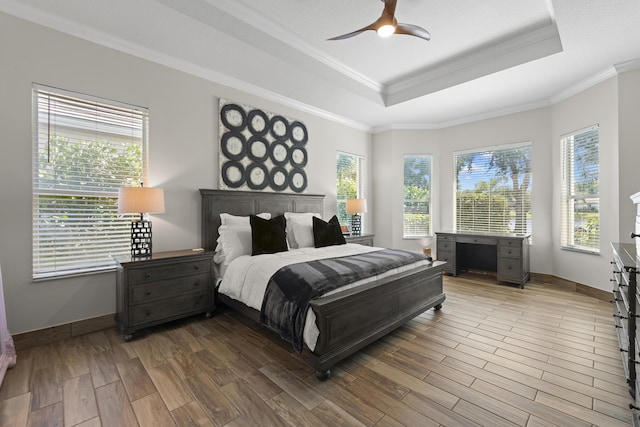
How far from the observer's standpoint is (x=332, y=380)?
201 cm

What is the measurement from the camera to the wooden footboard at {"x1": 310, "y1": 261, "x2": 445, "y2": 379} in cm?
202

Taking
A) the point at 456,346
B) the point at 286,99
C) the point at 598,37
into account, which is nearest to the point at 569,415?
the point at 456,346

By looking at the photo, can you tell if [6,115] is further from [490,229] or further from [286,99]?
[490,229]

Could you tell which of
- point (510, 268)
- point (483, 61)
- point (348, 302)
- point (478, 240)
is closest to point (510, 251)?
point (510, 268)

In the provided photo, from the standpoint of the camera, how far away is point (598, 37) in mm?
2863

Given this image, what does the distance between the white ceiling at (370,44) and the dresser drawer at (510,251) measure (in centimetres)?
236

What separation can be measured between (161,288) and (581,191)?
18.5 feet

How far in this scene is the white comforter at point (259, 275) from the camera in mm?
2068

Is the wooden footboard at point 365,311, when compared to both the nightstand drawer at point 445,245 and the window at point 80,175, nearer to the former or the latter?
the nightstand drawer at point 445,245

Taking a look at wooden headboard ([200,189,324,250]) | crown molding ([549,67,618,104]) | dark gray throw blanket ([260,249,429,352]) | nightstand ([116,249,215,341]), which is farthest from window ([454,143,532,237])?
nightstand ([116,249,215,341])

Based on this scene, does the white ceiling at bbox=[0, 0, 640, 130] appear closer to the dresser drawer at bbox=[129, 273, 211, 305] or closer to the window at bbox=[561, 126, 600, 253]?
the window at bbox=[561, 126, 600, 253]

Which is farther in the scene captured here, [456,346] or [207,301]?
[207,301]

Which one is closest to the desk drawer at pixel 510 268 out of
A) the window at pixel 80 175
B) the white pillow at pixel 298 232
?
the white pillow at pixel 298 232

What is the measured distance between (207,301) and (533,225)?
5184 millimetres
